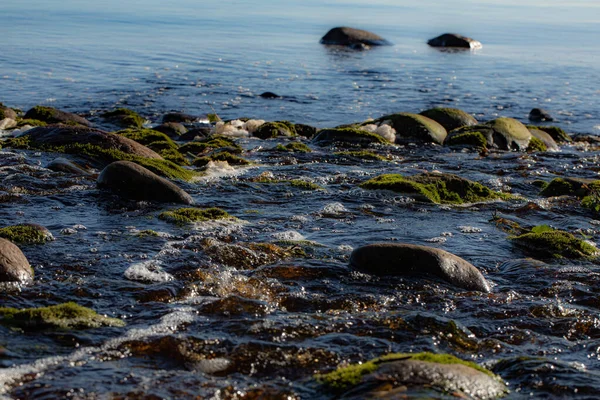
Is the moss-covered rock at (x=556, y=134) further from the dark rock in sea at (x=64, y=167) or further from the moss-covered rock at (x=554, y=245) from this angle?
the dark rock in sea at (x=64, y=167)

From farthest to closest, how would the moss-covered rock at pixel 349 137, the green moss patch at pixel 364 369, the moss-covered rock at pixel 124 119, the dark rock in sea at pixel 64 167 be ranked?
the moss-covered rock at pixel 124 119 → the moss-covered rock at pixel 349 137 → the dark rock in sea at pixel 64 167 → the green moss patch at pixel 364 369

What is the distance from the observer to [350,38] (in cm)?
5238

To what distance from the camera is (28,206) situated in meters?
10.5

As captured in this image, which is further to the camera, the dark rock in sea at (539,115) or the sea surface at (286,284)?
the dark rock in sea at (539,115)

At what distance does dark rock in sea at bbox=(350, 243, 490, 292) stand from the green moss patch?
2.17 meters

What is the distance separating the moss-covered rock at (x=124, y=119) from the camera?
2078 cm

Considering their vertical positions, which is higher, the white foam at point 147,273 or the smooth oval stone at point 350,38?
the smooth oval stone at point 350,38

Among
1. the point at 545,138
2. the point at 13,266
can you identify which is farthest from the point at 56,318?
the point at 545,138

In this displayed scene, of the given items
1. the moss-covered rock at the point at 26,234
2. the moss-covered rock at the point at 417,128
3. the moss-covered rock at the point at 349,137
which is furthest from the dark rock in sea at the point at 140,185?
the moss-covered rock at the point at 417,128

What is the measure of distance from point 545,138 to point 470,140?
2.55 m

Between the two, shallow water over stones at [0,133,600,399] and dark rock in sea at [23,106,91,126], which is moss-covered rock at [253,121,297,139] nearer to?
dark rock in sea at [23,106,91,126]

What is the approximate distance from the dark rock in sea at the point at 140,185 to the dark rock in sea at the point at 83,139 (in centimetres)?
267

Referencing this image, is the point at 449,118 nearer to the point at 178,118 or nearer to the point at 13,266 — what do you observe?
the point at 178,118

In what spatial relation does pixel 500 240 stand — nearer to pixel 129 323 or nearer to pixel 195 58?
pixel 129 323
